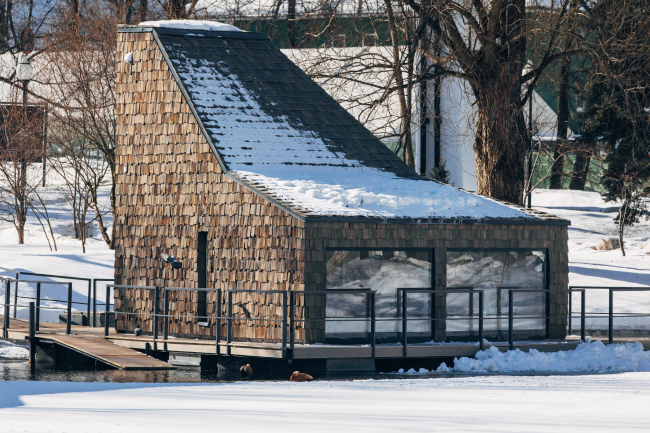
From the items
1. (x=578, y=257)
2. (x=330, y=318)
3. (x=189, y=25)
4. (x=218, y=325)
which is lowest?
(x=218, y=325)

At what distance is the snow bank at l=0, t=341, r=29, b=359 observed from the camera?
19.3 metres

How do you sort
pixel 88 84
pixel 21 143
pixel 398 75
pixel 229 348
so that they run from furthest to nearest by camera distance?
1. pixel 21 143
2. pixel 88 84
3. pixel 398 75
4. pixel 229 348

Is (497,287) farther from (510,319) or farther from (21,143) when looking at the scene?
(21,143)

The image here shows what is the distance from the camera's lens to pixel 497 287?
1728 centimetres

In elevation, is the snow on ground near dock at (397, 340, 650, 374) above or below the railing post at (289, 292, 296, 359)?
below

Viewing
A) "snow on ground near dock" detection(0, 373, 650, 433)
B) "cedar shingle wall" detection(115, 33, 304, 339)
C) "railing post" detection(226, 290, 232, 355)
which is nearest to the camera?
"snow on ground near dock" detection(0, 373, 650, 433)

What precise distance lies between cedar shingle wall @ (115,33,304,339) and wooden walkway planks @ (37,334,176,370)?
64.8 inches

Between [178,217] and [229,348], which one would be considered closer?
[229,348]

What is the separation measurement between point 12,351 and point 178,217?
15.8 ft

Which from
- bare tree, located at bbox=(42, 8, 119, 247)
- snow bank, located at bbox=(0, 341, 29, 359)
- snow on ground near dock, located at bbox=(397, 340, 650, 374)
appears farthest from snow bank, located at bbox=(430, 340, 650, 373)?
bare tree, located at bbox=(42, 8, 119, 247)

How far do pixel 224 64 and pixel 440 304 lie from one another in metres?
6.48

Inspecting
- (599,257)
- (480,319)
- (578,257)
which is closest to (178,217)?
(480,319)

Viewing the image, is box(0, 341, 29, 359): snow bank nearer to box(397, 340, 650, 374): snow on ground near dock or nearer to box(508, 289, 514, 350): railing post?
box(397, 340, 650, 374): snow on ground near dock

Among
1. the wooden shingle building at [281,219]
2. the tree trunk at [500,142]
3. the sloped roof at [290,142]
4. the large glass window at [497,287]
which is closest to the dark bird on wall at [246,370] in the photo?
the wooden shingle building at [281,219]
